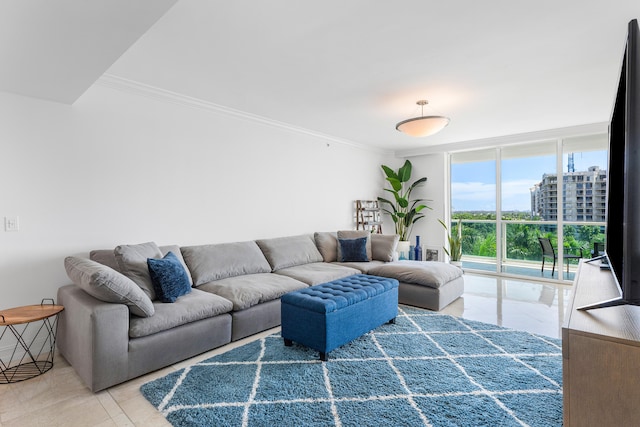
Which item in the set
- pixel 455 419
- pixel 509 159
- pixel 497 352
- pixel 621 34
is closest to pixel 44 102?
pixel 455 419

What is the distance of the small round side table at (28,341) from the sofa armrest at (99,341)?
0.91 ft

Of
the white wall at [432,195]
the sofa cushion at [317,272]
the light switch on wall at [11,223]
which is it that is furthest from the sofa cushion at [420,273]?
the light switch on wall at [11,223]

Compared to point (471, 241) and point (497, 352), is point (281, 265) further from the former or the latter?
point (471, 241)

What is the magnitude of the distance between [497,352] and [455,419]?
1085 millimetres

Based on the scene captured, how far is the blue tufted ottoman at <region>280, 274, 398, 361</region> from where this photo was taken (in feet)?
8.30

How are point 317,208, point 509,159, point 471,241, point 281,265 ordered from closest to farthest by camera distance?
point 281,265 → point 317,208 → point 509,159 → point 471,241

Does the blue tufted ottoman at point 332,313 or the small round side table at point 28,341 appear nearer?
the small round side table at point 28,341

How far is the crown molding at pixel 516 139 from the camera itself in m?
4.81

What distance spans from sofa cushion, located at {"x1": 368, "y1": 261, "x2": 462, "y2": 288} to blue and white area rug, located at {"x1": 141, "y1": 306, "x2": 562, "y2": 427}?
86cm

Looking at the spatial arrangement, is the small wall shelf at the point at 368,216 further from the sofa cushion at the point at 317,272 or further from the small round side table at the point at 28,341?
the small round side table at the point at 28,341

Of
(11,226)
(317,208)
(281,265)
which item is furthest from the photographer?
(317,208)

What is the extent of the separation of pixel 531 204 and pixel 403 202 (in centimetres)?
213

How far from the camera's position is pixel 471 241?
623 centimetres

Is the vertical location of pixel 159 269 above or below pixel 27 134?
below
